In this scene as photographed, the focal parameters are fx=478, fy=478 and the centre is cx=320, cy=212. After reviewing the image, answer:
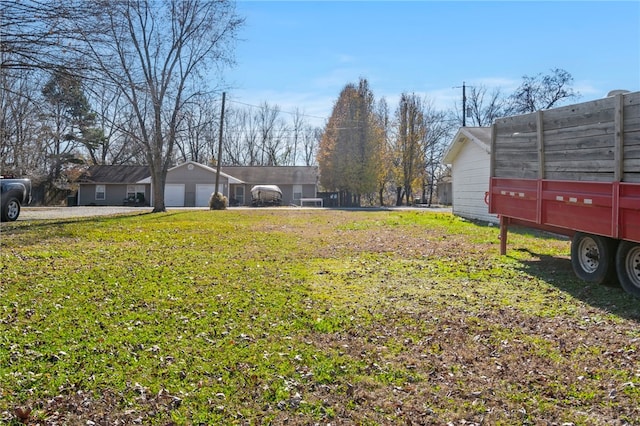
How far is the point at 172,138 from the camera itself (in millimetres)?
26531

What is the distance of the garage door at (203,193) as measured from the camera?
140ft

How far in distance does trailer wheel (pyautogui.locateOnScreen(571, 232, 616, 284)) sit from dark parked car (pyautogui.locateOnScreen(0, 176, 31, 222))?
16487mm

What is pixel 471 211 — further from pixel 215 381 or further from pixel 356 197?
pixel 356 197

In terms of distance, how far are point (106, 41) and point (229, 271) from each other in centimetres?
395

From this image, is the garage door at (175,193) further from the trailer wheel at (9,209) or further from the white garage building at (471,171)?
the white garage building at (471,171)

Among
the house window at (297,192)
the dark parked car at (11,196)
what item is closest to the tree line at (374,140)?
the house window at (297,192)

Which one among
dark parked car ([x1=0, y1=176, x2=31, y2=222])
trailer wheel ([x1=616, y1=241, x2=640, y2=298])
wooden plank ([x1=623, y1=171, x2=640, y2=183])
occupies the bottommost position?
trailer wheel ([x1=616, y1=241, x2=640, y2=298])

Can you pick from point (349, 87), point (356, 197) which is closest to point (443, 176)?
point (356, 197)

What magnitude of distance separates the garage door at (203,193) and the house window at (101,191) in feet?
30.1

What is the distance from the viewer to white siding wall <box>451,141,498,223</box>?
17734 mm

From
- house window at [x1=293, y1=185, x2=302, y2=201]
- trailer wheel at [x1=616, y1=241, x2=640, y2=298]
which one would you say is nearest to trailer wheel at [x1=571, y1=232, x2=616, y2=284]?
trailer wheel at [x1=616, y1=241, x2=640, y2=298]

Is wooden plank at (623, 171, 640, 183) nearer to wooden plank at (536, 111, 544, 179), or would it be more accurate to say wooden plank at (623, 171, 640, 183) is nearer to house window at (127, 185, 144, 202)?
wooden plank at (536, 111, 544, 179)

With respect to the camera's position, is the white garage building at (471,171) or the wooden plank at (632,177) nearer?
the wooden plank at (632,177)

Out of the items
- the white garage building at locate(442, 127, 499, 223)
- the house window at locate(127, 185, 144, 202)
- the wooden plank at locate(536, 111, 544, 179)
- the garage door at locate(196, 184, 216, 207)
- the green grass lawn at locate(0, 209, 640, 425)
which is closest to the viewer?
the green grass lawn at locate(0, 209, 640, 425)
